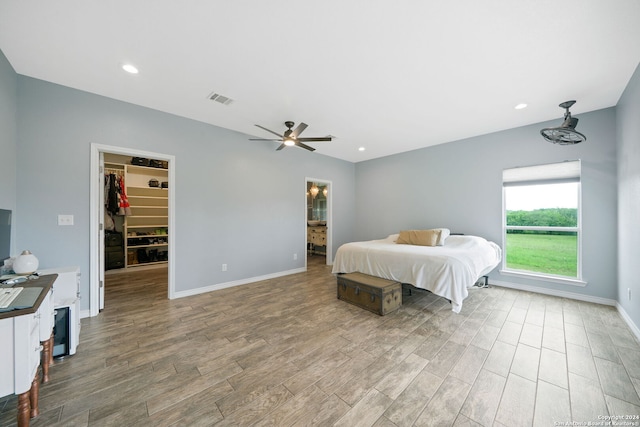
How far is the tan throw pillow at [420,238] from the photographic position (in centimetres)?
401

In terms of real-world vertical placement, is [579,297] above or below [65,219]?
below

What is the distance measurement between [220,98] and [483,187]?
15.2 feet

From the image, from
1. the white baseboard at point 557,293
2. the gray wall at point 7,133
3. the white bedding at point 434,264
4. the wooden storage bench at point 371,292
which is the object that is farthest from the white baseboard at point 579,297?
the gray wall at point 7,133

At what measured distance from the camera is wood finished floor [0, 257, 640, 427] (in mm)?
1463

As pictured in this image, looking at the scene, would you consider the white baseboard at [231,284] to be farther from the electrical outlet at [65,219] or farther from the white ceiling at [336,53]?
the white ceiling at [336,53]

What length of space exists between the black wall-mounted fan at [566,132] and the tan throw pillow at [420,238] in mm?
1998

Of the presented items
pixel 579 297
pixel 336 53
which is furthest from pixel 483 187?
pixel 336 53

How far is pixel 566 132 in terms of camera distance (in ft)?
9.75

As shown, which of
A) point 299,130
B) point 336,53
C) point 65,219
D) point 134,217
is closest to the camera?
point 336,53

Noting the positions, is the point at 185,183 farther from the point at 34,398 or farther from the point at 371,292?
the point at 371,292

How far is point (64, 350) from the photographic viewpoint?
6.74 feet

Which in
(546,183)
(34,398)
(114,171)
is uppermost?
(114,171)

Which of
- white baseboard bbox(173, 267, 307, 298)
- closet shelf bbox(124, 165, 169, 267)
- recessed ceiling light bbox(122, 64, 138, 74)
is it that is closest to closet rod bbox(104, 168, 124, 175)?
closet shelf bbox(124, 165, 169, 267)

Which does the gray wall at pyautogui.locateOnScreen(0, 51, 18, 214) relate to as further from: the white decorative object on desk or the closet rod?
the closet rod
